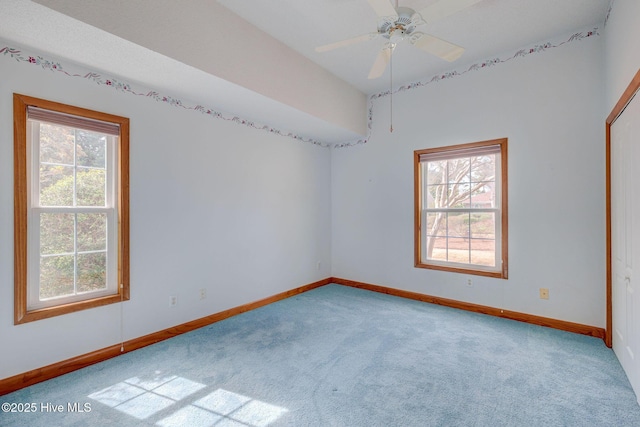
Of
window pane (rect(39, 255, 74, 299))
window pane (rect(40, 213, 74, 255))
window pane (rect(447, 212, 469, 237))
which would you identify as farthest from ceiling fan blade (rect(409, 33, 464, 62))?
window pane (rect(39, 255, 74, 299))

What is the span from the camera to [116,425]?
5.63ft

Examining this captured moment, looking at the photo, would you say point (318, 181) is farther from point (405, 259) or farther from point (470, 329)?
point (470, 329)

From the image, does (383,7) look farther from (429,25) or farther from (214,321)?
(214,321)

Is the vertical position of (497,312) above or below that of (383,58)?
below

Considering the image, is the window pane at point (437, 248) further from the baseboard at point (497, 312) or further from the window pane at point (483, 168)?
the window pane at point (483, 168)

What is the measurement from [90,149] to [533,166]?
164 inches

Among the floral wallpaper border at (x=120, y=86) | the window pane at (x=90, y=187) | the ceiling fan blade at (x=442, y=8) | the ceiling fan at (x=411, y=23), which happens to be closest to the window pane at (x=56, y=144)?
the window pane at (x=90, y=187)

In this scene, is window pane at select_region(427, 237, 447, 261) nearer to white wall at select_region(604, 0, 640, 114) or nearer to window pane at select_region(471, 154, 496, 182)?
window pane at select_region(471, 154, 496, 182)

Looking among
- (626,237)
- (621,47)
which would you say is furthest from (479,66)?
(626,237)

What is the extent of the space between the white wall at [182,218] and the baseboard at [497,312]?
1.14 metres

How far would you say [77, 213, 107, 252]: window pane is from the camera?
2.45m

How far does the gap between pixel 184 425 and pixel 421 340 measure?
2.02 m

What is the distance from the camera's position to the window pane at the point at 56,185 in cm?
227

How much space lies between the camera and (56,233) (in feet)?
7.62
